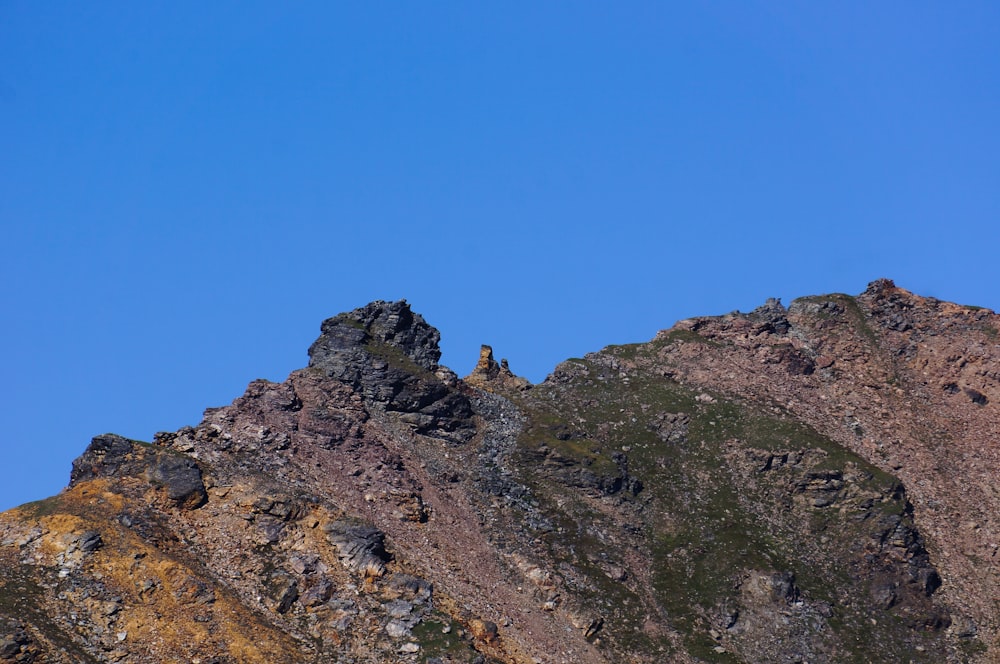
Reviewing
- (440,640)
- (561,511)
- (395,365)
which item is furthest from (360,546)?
(395,365)

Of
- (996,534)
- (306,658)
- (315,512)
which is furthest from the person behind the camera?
(996,534)

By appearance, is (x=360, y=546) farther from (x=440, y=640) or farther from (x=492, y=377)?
(x=492, y=377)

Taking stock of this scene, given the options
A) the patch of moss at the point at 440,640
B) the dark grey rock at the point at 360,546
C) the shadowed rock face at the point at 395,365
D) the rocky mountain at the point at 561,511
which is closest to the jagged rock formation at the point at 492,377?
the rocky mountain at the point at 561,511

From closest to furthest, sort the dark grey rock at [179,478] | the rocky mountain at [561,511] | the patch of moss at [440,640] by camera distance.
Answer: the patch of moss at [440,640] < the rocky mountain at [561,511] < the dark grey rock at [179,478]

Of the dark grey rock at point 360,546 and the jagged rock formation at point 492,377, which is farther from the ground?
the jagged rock formation at point 492,377

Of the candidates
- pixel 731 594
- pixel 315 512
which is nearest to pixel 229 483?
pixel 315 512

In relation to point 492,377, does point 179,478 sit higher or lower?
lower

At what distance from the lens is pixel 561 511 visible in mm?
131250

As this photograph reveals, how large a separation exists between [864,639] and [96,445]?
225 ft

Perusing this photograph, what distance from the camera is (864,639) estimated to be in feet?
390

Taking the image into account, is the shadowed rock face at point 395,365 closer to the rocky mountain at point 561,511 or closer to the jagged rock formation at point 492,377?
the rocky mountain at point 561,511

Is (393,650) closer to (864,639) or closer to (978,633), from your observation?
(864,639)

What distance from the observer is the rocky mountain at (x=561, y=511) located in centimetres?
10644

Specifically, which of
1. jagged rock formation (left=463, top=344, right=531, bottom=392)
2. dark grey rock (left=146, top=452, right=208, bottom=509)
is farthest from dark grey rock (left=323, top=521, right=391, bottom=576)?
jagged rock formation (left=463, top=344, right=531, bottom=392)
